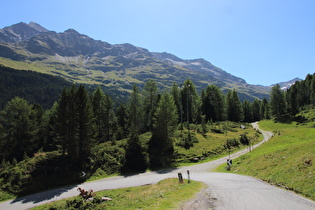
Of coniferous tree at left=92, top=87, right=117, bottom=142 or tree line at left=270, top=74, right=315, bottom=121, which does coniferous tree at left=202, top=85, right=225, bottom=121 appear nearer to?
tree line at left=270, top=74, right=315, bottom=121

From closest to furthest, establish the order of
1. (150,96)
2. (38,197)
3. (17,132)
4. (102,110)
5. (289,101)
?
(38,197) < (17,132) < (102,110) < (150,96) < (289,101)

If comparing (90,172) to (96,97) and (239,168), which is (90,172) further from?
(96,97)

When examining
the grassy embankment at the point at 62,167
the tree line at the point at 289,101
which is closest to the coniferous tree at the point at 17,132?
the grassy embankment at the point at 62,167

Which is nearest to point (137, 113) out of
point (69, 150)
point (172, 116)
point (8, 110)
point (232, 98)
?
point (172, 116)

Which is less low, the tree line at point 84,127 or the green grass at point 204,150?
the tree line at point 84,127

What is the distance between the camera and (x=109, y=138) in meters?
62.3

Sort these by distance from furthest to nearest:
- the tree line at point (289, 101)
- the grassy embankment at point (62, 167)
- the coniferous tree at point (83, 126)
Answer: the tree line at point (289, 101) < the coniferous tree at point (83, 126) < the grassy embankment at point (62, 167)

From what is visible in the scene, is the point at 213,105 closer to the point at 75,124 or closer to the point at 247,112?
the point at 247,112

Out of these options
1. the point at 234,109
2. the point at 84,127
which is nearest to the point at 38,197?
the point at 84,127

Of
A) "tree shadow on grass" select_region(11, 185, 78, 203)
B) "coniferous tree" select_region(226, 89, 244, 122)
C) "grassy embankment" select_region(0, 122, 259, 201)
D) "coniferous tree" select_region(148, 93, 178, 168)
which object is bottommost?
"tree shadow on grass" select_region(11, 185, 78, 203)

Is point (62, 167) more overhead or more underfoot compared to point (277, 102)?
more underfoot

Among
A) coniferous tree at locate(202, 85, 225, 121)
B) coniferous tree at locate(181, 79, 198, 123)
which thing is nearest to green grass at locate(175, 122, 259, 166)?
coniferous tree at locate(181, 79, 198, 123)

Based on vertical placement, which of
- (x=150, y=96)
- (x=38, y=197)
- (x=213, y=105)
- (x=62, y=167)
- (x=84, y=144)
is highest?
(x=150, y=96)

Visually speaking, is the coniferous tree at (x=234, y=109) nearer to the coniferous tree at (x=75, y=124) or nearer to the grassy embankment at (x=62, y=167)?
the grassy embankment at (x=62, y=167)
